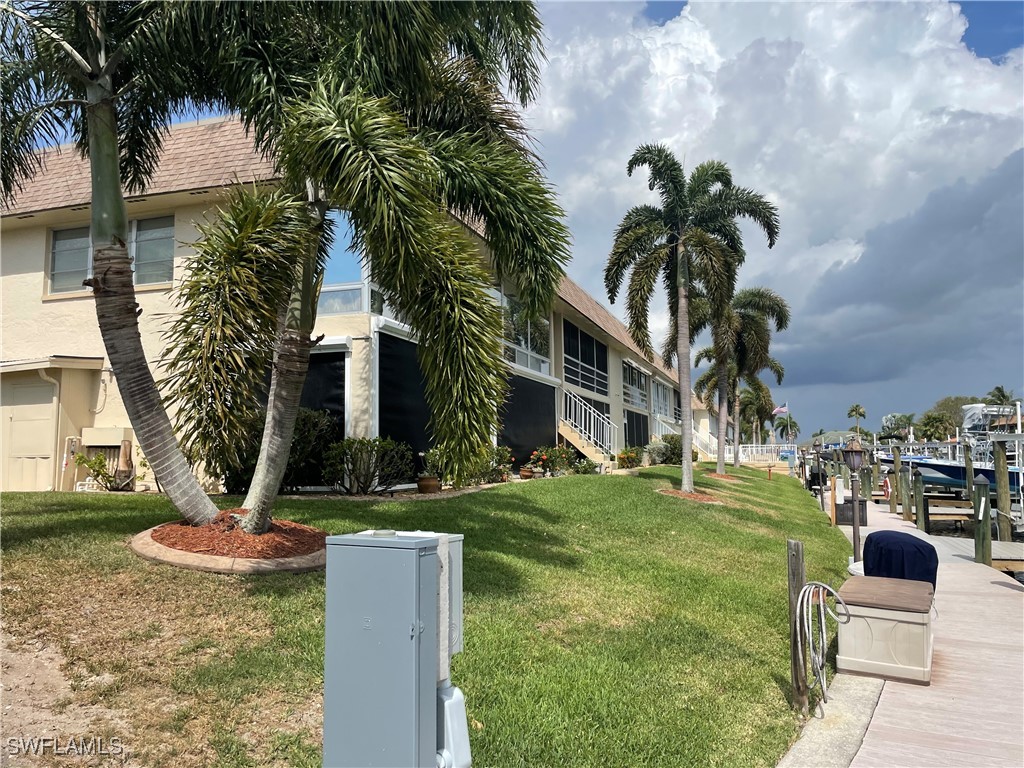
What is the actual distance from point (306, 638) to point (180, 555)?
2.11m

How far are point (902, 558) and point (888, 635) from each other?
5.40 ft

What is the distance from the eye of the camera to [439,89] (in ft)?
30.4

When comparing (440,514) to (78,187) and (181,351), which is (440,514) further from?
(78,187)

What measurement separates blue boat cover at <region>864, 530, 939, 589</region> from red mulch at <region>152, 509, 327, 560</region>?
5.92 m

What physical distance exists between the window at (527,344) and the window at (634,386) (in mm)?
12741

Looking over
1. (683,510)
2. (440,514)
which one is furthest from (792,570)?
(683,510)

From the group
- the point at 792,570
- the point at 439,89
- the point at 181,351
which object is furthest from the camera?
the point at 439,89

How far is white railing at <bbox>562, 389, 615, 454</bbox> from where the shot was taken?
27.0 meters

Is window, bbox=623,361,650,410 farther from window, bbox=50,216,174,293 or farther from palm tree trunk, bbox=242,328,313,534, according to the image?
palm tree trunk, bbox=242,328,313,534

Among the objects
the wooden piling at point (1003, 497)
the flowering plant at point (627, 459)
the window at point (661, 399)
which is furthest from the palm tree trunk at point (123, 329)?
the window at point (661, 399)

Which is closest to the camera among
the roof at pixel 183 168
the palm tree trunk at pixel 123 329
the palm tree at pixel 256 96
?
the palm tree at pixel 256 96

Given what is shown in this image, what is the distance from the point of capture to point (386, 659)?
2512 millimetres

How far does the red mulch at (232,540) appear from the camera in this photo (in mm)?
Result: 6922

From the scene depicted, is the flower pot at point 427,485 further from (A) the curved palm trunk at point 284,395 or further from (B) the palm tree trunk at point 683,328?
(B) the palm tree trunk at point 683,328
